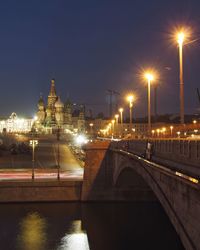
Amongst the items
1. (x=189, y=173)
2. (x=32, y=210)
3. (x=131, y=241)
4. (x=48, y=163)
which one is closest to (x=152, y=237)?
(x=131, y=241)

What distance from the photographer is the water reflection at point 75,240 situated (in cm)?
3206

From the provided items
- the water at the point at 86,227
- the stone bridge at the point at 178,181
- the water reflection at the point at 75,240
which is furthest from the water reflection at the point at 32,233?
the stone bridge at the point at 178,181

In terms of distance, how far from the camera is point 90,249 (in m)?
31.7

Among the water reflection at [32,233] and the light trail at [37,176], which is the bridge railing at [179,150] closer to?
the water reflection at [32,233]

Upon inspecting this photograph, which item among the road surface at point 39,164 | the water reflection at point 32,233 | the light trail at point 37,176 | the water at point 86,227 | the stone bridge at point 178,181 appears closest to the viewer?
the stone bridge at point 178,181

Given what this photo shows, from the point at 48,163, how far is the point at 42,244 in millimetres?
49088

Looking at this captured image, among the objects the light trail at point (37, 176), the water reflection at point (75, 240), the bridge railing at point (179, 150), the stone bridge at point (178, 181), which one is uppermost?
the bridge railing at point (179, 150)

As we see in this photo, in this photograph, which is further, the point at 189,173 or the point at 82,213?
the point at 82,213

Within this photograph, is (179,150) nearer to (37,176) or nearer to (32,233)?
(32,233)

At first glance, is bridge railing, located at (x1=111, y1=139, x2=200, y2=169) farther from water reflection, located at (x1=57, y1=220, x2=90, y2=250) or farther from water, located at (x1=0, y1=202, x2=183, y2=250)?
water reflection, located at (x1=57, y1=220, x2=90, y2=250)

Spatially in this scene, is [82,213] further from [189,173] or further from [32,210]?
[189,173]

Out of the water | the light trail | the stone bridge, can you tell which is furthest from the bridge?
the light trail

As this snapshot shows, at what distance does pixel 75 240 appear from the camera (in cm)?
3394

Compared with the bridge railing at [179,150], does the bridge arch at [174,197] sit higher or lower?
lower
